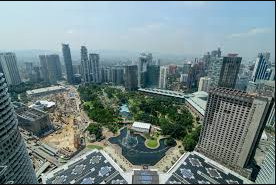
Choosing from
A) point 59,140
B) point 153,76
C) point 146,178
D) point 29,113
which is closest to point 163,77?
point 153,76

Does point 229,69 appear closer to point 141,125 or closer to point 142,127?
point 141,125

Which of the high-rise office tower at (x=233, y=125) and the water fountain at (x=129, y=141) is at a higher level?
the high-rise office tower at (x=233, y=125)

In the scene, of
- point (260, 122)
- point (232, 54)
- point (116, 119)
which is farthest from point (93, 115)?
point (232, 54)

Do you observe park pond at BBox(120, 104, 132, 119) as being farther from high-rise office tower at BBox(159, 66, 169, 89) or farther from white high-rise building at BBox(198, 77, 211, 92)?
white high-rise building at BBox(198, 77, 211, 92)

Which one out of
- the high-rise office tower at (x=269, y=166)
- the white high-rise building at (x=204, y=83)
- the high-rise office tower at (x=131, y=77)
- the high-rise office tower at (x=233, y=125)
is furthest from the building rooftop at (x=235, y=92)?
the high-rise office tower at (x=131, y=77)

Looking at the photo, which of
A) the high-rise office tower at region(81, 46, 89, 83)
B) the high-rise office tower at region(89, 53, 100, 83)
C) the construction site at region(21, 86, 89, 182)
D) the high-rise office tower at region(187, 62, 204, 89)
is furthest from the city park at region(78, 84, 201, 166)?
the high-rise office tower at region(81, 46, 89, 83)

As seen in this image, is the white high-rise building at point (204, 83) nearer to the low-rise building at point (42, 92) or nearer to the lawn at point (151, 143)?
the lawn at point (151, 143)

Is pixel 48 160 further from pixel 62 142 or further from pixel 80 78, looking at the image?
pixel 80 78
